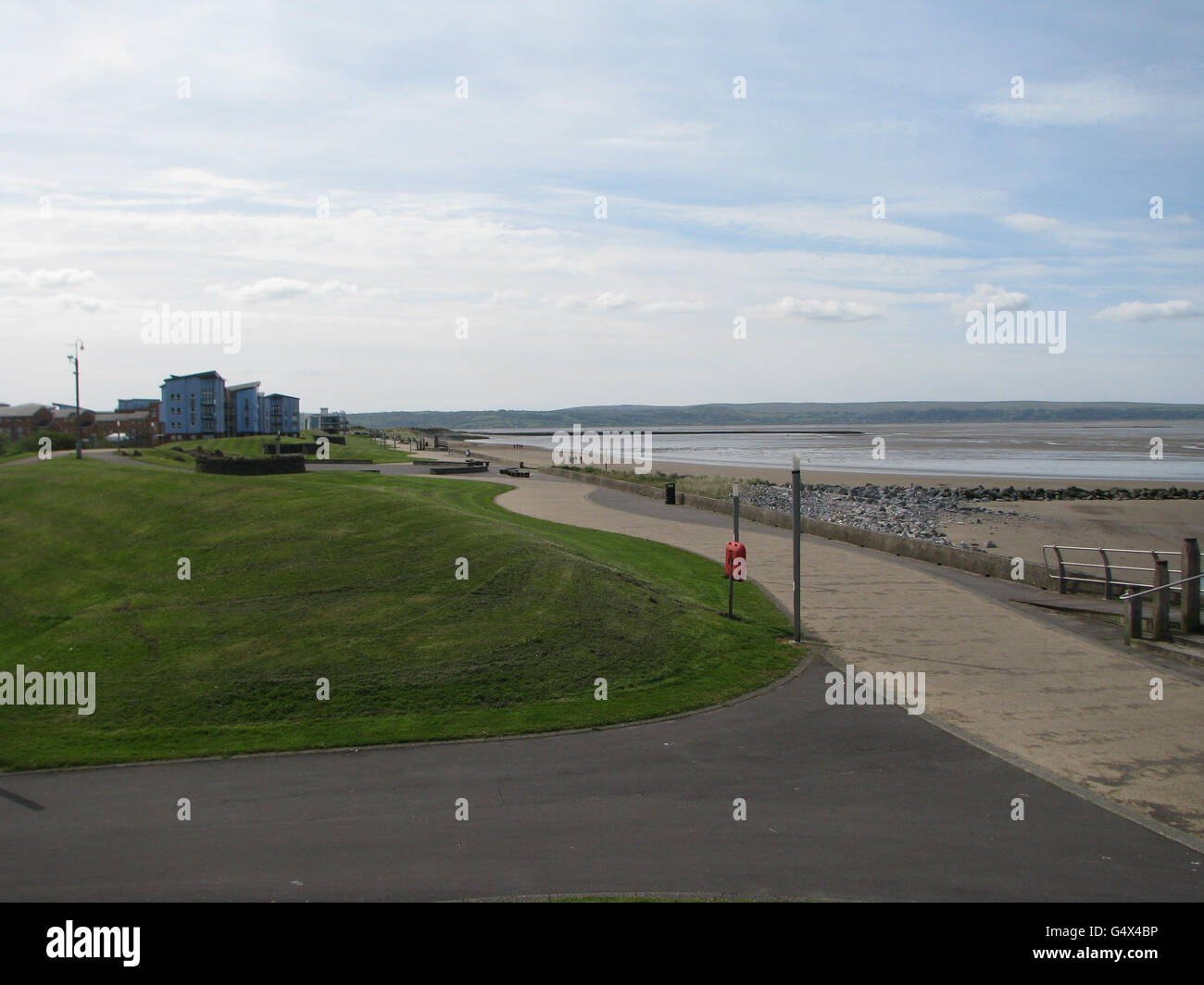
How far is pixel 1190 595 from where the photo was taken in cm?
1542

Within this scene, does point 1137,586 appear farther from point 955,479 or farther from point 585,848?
point 955,479

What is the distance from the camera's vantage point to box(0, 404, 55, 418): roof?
12619 cm

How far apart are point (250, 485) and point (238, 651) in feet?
39.4

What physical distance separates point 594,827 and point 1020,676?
801cm

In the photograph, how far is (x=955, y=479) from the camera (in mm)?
57531

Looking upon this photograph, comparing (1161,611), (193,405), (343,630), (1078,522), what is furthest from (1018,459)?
(193,405)

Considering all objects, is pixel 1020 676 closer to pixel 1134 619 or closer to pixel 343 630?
pixel 1134 619

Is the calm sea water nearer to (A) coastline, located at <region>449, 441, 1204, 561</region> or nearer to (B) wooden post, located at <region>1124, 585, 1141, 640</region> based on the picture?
(A) coastline, located at <region>449, 441, 1204, 561</region>

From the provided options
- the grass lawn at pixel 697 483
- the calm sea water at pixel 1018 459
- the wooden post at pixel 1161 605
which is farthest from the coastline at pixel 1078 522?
the grass lawn at pixel 697 483

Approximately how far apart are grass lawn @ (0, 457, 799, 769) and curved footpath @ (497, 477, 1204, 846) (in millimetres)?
1808

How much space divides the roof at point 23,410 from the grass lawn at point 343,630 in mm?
122429

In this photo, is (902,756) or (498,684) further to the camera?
(498,684)

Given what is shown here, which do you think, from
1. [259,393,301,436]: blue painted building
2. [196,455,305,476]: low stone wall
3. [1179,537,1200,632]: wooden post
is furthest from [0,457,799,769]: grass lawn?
[259,393,301,436]: blue painted building
